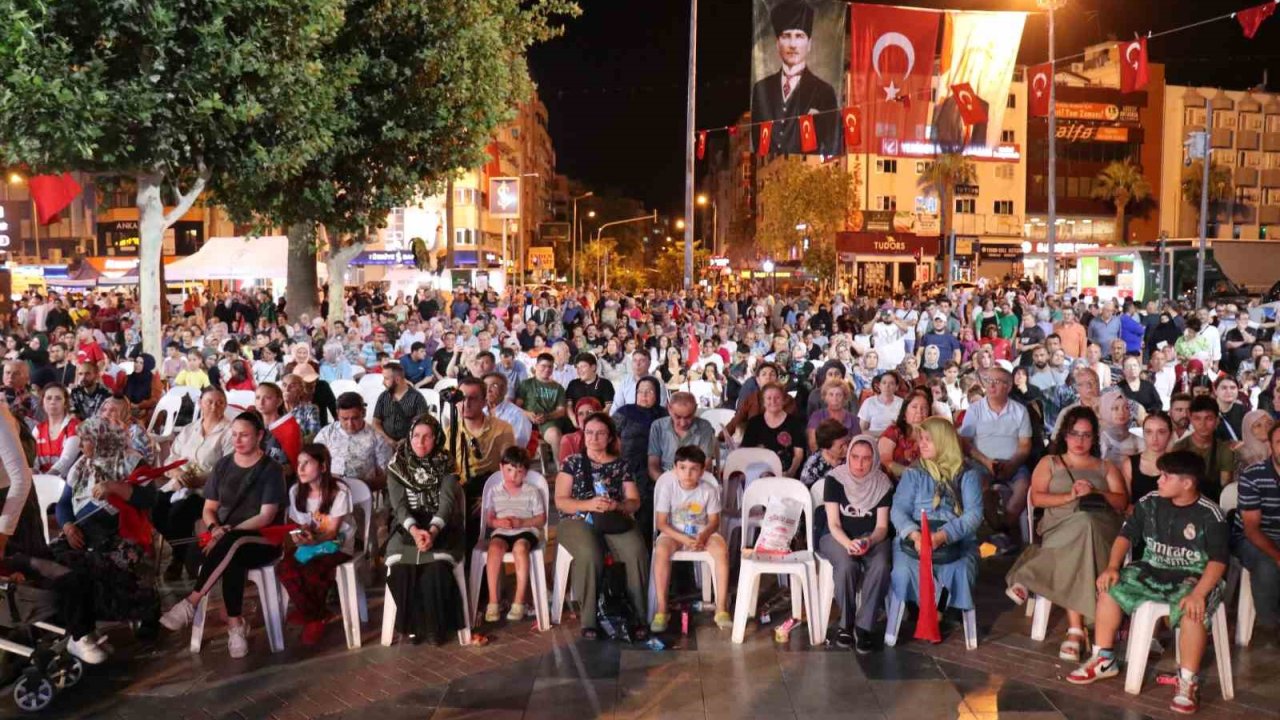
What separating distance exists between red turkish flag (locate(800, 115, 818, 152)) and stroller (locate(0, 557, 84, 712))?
20.1 metres

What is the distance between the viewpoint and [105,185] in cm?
1541

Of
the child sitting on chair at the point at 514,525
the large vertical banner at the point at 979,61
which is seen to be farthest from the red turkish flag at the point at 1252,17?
the child sitting on chair at the point at 514,525

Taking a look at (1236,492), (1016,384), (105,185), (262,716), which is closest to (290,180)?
(105,185)

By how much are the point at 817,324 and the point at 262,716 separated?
15679mm

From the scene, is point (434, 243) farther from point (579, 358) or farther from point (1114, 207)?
point (579, 358)

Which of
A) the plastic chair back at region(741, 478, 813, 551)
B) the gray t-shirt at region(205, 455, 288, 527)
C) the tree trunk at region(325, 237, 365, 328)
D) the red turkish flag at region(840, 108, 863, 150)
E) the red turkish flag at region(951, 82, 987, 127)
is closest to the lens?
the gray t-shirt at region(205, 455, 288, 527)

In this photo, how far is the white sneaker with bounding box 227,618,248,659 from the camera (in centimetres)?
585

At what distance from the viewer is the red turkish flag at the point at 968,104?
22.5 m

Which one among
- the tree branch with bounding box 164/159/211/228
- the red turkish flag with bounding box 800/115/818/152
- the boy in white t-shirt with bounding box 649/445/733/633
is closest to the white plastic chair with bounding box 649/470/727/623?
the boy in white t-shirt with bounding box 649/445/733/633

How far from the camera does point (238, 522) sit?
6.16 metres

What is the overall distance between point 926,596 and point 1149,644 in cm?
115

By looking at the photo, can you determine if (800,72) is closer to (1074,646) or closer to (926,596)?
(926,596)

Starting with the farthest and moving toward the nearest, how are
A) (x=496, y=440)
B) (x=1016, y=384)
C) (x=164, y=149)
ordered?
1. (x=164, y=149)
2. (x=1016, y=384)
3. (x=496, y=440)

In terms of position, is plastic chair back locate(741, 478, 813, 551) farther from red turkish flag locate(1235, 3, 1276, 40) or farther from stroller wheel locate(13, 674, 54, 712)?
red turkish flag locate(1235, 3, 1276, 40)
